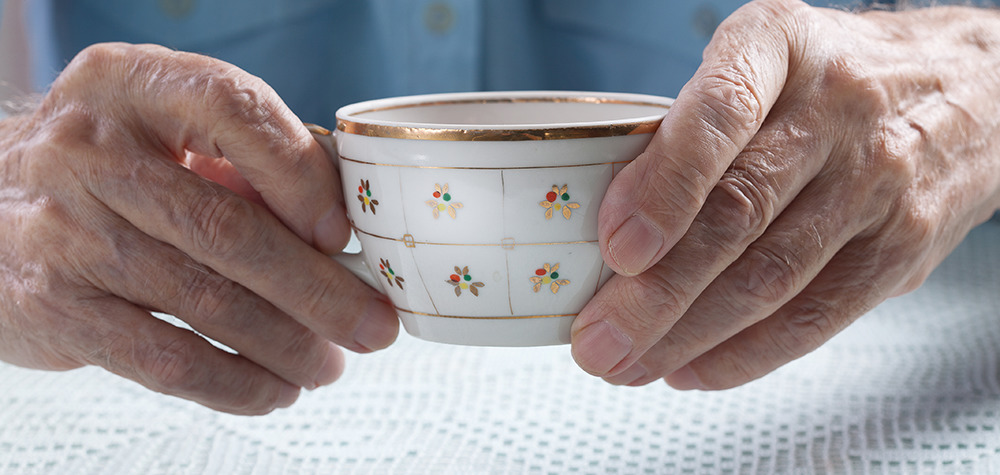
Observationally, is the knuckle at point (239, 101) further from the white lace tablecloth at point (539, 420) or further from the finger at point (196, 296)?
the white lace tablecloth at point (539, 420)

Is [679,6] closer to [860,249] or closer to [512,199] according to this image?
[860,249]

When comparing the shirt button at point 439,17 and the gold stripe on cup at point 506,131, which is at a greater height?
the gold stripe on cup at point 506,131

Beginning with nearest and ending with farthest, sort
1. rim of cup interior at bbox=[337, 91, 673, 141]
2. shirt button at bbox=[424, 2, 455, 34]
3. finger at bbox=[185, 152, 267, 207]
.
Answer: rim of cup interior at bbox=[337, 91, 673, 141] → finger at bbox=[185, 152, 267, 207] → shirt button at bbox=[424, 2, 455, 34]

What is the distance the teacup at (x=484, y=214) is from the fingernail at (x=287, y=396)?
18cm

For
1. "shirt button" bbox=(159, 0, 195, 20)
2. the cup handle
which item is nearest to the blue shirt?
"shirt button" bbox=(159, 0, 195, 20)

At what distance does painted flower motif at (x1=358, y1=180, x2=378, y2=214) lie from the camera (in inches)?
21.6

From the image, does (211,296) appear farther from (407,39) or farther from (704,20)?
(704,20)

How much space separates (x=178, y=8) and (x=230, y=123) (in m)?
1.06

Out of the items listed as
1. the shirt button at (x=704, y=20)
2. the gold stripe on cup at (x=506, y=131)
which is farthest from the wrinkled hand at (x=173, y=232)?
the shirt button at (x=704, y=20)

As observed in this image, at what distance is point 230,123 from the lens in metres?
0.56

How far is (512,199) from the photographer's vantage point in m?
0.50

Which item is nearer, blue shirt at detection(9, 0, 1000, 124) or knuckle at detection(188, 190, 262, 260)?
knuckle at detection(188, 190, 262, 260)

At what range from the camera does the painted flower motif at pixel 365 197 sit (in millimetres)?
548

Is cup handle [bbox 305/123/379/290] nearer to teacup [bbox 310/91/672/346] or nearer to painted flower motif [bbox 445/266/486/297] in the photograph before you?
teacup [bbox 310/91/672/346]
